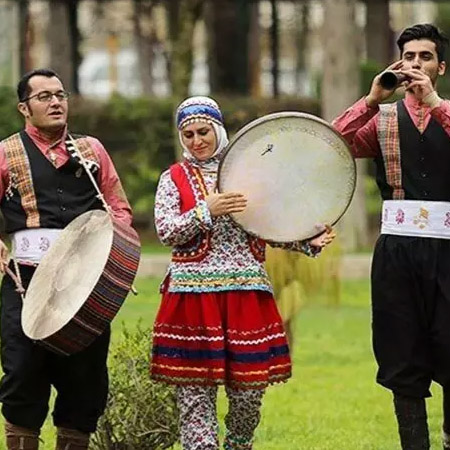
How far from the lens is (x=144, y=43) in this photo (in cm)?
3369

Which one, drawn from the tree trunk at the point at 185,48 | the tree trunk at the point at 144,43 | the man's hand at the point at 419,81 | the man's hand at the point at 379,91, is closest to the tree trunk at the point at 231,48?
the tree trunk at the point at 185,48

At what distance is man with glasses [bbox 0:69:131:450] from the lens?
740cm

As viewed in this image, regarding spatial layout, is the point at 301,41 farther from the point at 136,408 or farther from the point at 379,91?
the point at 379,91

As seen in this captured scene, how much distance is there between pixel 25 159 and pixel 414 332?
5.76 feet

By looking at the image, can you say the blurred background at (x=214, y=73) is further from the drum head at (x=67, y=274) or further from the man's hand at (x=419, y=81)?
the man's hand at (x=419, y=81)

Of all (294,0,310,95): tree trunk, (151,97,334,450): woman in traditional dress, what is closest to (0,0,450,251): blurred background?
(294,0,310,95): tree trunk

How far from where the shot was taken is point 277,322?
7.46m

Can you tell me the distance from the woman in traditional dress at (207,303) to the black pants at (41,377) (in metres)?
0.27

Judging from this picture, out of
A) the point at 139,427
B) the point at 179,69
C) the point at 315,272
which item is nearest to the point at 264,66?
the point at 179,69

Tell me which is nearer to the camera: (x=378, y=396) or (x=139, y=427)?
(x=139, y=427)

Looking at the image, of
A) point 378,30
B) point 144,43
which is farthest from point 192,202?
point 144,43

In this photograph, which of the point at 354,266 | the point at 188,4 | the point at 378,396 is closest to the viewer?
the point at 378,396

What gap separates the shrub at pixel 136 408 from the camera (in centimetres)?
785

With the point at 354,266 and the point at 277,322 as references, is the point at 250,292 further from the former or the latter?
the point at 354,266
